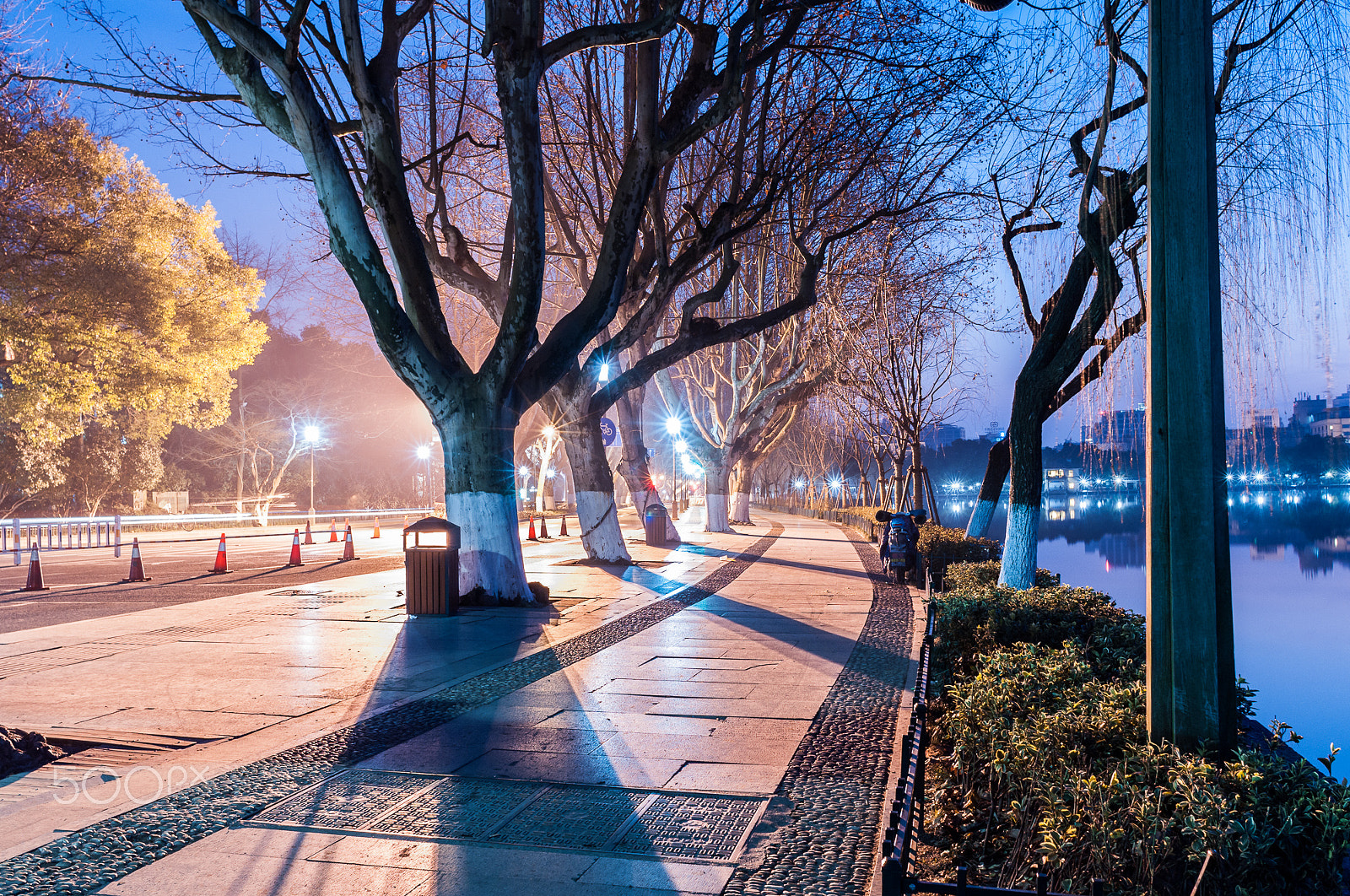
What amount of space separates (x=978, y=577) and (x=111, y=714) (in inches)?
357

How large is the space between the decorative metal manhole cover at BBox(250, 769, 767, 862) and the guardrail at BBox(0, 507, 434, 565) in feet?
58.8

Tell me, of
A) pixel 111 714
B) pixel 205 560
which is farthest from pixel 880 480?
pixel 111 714

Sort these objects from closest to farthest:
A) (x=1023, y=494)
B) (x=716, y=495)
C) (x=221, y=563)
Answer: (x=1023, y=494) → (x=221, y=563) → (x=716, y=495)

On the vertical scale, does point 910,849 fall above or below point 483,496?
below

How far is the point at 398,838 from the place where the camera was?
438 centimetres

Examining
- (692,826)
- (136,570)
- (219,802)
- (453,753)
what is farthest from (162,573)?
(692,826)

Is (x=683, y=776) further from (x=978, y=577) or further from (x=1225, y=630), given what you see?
(x=978, y=577)

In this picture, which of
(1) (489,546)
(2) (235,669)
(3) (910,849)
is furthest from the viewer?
(1) (489,546)

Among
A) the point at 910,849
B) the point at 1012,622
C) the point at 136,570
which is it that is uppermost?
the point at 1012,622

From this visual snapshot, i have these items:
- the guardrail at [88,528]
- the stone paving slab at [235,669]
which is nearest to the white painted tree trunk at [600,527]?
the stone paving slab at [235,669]

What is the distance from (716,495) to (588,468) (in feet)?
49.1

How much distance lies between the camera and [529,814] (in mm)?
4719

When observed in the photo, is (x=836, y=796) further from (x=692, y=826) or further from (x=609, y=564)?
(x=609, y=564)

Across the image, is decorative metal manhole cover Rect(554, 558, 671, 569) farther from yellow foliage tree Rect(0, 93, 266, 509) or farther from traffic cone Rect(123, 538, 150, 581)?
yellow foliage tree Rect(0, 93, 266, 509)
